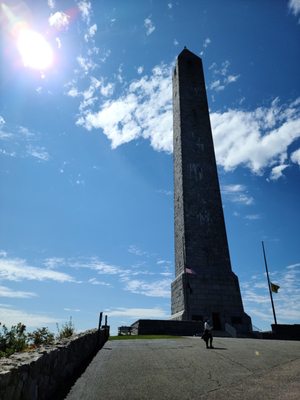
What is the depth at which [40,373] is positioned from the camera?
4.95m

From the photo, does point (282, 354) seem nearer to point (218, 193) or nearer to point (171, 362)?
point (171, 362)

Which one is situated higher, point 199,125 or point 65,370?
point 199,125

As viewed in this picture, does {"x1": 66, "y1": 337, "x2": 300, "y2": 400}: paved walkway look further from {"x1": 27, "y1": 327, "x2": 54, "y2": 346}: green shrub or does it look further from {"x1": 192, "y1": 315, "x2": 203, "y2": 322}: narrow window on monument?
{"x1": 192, "y1": 315, "x2": 203, "y2": 322}: narrow window on monument

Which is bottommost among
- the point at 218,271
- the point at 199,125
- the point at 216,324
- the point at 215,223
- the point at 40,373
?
the point at 40,373

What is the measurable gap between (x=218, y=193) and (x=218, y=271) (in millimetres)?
8825

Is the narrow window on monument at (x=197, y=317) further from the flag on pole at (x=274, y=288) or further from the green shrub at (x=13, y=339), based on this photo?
the green shrub at (x=13, y=339)

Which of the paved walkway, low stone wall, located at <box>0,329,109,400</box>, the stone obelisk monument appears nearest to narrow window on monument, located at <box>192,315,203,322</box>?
the stone obelisk monument

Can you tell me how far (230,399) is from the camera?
577 cm

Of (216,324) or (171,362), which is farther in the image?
(216,324)

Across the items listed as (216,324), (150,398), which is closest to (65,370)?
(150,398)

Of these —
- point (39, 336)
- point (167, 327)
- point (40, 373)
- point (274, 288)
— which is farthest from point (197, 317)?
point (40, 373)

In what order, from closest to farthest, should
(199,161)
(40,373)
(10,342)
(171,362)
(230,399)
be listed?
(40,373), (230,399), (171,362), (10,342), (199,161)

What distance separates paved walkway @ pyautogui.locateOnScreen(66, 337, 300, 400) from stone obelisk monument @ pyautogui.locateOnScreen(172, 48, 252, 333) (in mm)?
16842

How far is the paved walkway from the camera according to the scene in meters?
6.18
